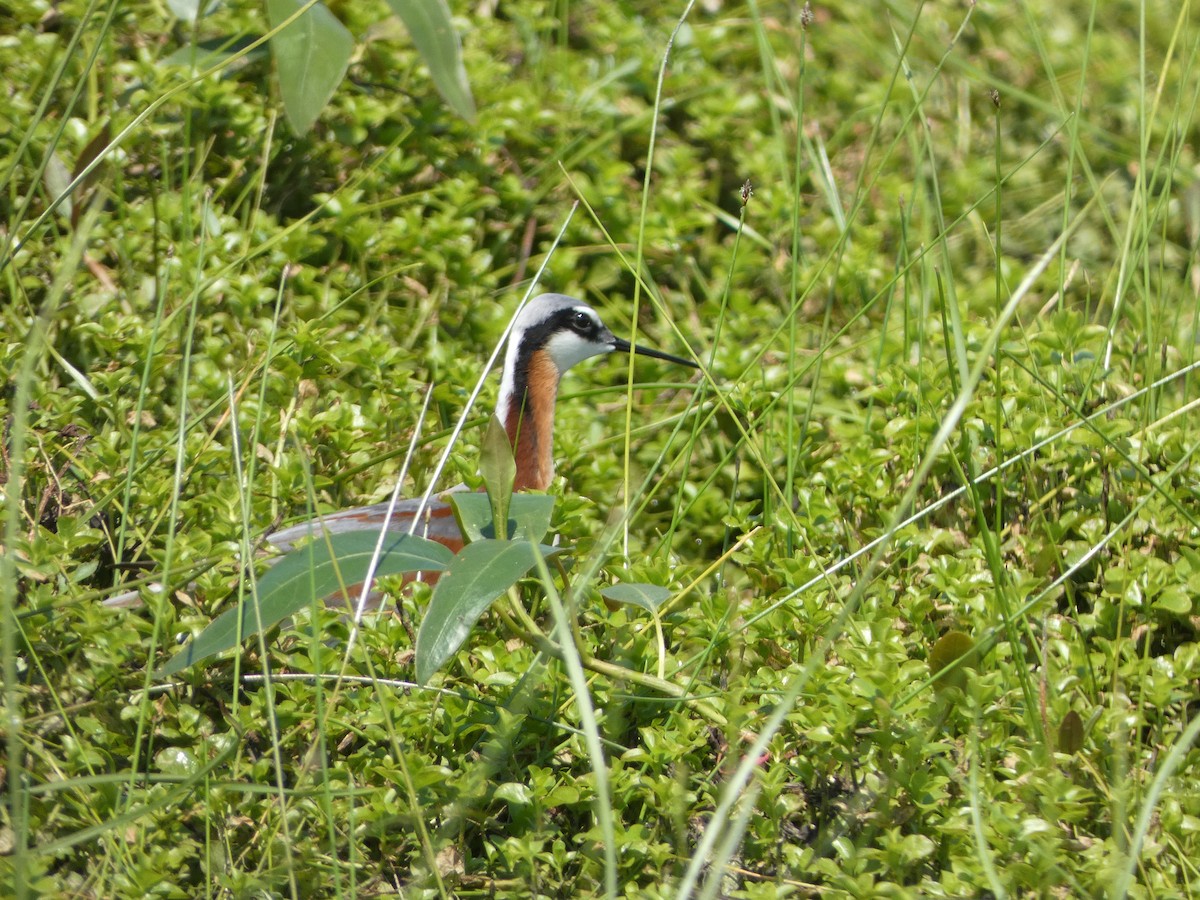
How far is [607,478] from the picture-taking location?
343 cm

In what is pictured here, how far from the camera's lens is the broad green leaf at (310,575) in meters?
2.00

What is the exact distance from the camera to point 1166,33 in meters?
5.35

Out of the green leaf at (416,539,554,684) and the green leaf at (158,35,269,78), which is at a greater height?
the green leaf at (158,35,269,78)

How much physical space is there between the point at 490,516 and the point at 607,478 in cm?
121

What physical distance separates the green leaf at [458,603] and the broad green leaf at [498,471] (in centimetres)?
16

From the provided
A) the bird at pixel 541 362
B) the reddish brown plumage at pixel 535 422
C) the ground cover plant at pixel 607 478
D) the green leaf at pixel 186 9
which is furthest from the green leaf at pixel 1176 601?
the green leaf at pixel 186 9

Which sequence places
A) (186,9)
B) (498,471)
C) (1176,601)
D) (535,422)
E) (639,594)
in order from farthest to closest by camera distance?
(186,9)
(535,422)
(1176,601)
(639,594)
(498,471)

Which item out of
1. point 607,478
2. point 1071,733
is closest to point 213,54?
point 607,478

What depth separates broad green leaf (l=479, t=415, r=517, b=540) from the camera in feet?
7.00

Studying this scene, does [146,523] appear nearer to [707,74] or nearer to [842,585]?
[842,585]

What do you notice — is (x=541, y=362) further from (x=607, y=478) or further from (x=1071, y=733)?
(x=1071, y=733)

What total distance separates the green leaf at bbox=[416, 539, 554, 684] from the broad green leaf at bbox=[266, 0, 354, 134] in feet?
5.51

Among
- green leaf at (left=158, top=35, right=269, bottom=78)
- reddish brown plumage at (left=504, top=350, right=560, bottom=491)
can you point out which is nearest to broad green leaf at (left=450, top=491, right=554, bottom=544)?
reddish brown plumage at (left=504, top=350, right=560, bottom=491)

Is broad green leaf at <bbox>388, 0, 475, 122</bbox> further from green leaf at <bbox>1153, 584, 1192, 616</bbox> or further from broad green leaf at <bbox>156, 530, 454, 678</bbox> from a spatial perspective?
green leaf at <bbox>1153, 584, 1192, 616</bbox>
